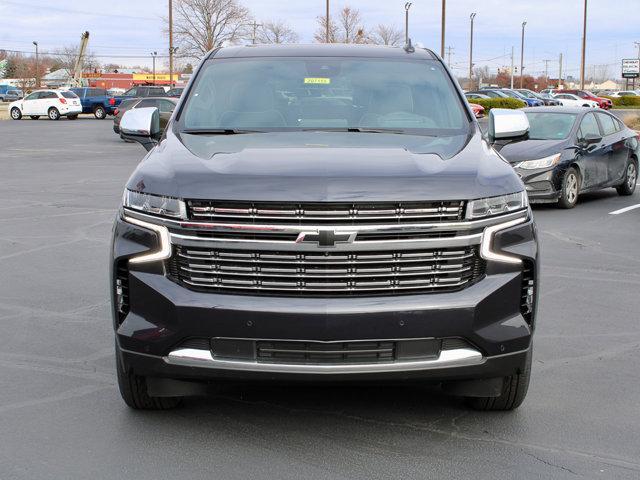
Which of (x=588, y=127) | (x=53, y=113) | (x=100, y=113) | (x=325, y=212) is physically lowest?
(x=100, y=113)

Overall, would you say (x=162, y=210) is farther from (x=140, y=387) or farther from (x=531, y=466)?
(x=531, y=466)

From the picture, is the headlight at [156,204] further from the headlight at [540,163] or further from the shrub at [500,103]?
the shrub at [500,103]

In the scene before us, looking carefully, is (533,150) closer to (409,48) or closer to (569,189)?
(569,189)

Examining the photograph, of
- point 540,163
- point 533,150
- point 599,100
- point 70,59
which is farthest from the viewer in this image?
point 70,59

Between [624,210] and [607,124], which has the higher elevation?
[607,124]

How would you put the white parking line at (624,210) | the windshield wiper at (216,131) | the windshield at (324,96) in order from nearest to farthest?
the windshield wiper at (216,131)
the windshield at (324,96)
the white parking line at (624,210)

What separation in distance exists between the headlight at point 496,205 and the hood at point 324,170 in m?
0.03

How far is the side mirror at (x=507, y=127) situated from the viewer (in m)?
5.72

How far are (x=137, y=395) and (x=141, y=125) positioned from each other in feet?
6.25

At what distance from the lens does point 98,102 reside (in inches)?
2169

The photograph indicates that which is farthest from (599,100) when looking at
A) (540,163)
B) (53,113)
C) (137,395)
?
(137,395)

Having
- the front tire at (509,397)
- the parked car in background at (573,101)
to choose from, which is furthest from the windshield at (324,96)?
the parked car in background at (573,101)

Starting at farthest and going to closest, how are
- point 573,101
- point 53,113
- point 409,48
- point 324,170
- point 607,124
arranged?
point 573,101
point 53,113
point 607,124
point 409,48
point 324,170

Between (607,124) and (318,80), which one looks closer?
(318,80)
